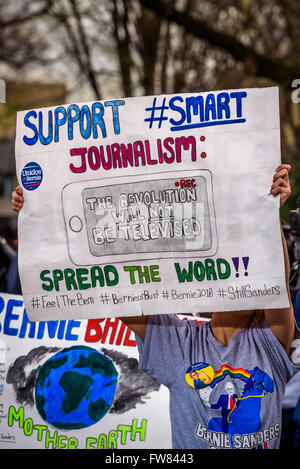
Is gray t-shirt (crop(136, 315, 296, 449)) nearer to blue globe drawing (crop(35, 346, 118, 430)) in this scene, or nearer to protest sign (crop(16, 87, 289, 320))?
protest sign (crop(16, 87, 289, 320))

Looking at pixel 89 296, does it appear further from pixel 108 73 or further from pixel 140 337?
pixel 108 73

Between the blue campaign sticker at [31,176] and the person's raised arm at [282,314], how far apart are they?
0.94 meters

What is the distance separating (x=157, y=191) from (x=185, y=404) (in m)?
0.84

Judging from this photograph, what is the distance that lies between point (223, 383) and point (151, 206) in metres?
0.74

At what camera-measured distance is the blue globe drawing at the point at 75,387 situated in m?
2.84

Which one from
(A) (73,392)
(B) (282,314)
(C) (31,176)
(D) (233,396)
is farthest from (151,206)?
(A) (73,392)

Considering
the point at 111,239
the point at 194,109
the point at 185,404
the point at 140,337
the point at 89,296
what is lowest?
the point at 185,404

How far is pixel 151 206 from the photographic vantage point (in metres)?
2.60

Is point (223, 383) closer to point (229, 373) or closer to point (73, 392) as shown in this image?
point (229, 373)

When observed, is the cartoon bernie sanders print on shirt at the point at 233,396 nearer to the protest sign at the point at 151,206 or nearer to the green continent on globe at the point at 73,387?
the protest sign at the point at 151,206

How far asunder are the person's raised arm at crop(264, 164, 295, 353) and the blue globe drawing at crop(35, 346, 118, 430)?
774mm

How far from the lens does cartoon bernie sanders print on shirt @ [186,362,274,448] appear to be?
8.20ft

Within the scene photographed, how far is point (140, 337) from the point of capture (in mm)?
2645

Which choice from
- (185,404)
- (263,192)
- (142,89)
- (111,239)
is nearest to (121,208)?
(111,239)
